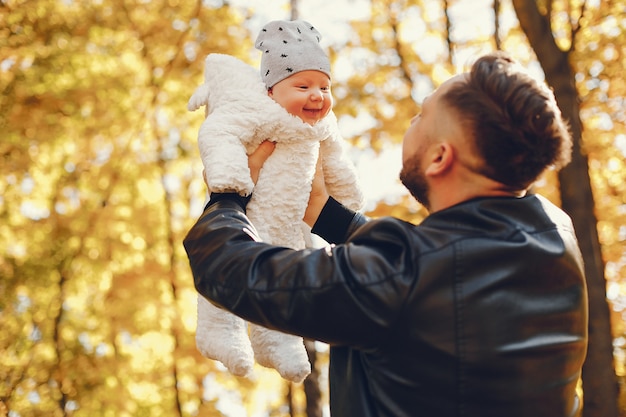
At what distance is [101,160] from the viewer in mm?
9055

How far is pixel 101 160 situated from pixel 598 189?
6.47 meters

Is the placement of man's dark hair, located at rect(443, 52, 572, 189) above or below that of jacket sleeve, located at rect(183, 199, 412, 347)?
above

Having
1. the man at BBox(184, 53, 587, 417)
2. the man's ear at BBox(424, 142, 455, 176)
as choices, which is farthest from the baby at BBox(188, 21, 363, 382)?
the man's ear at BBox(424, 142, 455, 176)

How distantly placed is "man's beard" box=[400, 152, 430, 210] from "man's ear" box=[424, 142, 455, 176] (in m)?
0.03

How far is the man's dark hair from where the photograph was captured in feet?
4.79

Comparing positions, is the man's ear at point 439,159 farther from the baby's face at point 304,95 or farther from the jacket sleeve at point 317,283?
the baby's face at point 304,95

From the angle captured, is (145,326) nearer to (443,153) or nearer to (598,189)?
(598,189)

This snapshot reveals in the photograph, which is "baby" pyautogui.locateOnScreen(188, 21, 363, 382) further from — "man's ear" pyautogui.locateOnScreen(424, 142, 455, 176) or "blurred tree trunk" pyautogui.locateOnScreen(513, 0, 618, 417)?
"blurred tree trunk" pyautogui.locateOnScreen(513, 0, 618, 417)

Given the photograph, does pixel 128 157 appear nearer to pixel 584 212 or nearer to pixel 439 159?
pixel 584 212

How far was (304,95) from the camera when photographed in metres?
1.87

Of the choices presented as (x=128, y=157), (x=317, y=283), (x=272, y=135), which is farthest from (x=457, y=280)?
(x=128, y=157)

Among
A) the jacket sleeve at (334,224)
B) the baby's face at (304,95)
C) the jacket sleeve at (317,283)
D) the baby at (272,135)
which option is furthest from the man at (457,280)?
the jacket sleeve at (334,224)

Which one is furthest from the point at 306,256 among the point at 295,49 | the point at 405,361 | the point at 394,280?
the point at 295,49

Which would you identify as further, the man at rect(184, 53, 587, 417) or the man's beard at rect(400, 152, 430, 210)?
the man's beard at rect(400, 152, 430, 210)
